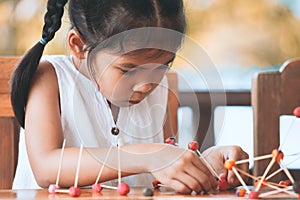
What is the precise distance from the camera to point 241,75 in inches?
100

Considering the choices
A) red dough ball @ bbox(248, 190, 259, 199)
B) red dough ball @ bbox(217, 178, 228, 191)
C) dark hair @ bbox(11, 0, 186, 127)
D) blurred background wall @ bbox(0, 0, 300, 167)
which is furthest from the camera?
blurred background wall @ bbox(0, 0, 300, 167)

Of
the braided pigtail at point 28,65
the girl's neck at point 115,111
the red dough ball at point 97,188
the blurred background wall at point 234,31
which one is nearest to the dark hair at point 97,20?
the braided pigtail at point 28,65

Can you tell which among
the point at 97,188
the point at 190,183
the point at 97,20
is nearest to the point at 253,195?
the point at 190,183

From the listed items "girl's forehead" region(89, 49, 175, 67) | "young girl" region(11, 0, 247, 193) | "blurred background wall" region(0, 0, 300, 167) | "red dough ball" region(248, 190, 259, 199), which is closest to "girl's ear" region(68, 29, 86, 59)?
"young girl" region(11, 0, 247, 193)

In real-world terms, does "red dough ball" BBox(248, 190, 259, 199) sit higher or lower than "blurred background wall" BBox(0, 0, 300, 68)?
lower

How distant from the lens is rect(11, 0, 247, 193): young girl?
3.03 ft

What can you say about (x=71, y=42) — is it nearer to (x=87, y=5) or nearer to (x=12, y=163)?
(x=87, y=5)

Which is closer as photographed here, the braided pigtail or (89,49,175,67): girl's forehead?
(89,49,175,67): girl's forehead

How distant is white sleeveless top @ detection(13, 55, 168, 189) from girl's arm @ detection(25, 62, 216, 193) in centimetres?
4

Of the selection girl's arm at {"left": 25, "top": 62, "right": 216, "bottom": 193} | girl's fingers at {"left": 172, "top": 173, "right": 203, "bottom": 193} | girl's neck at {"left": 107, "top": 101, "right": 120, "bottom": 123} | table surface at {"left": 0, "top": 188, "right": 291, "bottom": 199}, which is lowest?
table surface at {"left": 0, "top": 188, "right": 291, "bottom": 199}

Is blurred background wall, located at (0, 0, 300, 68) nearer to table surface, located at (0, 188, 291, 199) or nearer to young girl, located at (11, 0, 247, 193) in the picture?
young girl, located at (11, 0, 247, 193)

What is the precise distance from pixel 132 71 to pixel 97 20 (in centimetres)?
15

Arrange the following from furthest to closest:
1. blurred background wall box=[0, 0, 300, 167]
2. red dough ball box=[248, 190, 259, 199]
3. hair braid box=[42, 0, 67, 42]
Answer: blurred background wall box=[0, 0, 300, 167] → hair braid box=[42, 0, 67, 42] → red dough ball box=[248, 190, 259, 199]

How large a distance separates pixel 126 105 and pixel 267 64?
1500 mm
